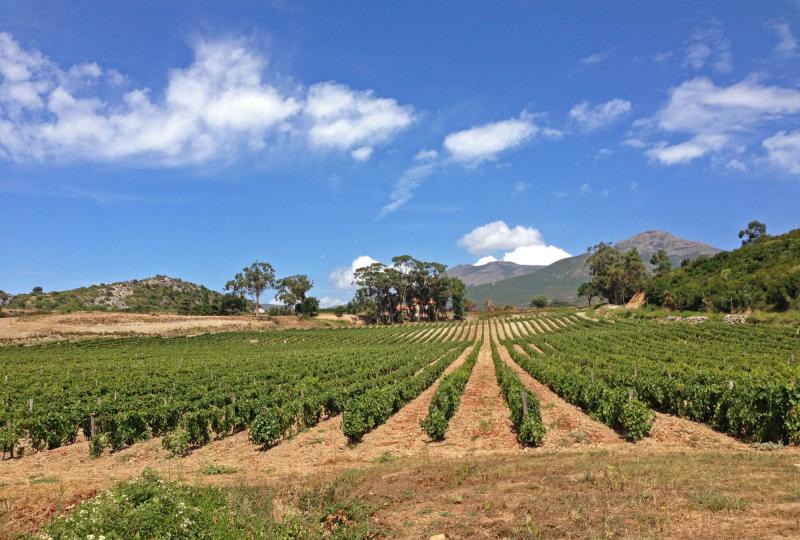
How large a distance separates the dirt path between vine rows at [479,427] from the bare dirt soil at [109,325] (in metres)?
83.0

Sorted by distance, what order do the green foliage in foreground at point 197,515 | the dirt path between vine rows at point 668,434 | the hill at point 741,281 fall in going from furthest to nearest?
1. the hill at point 741,281
2. the dirt path between vine rows at point 668,434
3. the green foliage in foreground at point 197,515

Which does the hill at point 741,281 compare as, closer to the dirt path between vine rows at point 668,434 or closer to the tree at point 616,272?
the tree at point 616,272

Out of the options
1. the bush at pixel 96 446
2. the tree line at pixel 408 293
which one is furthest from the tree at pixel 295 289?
the bush at pixel 96 446

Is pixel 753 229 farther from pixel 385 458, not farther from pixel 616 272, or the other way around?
pixel 385 458

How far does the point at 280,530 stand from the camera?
8742 millimetres

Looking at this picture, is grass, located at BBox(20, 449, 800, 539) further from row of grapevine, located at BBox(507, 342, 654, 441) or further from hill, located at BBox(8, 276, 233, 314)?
hill, located at BBox(8, 276, 233, 314)

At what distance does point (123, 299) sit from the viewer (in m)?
162

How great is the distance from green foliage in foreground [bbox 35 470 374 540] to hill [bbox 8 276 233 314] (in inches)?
5143

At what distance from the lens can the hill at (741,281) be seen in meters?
68.6

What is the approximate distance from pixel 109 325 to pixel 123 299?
82.5 metres

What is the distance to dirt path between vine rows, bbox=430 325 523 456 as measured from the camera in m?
15.9

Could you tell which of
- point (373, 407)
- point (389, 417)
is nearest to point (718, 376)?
point (389, 417)

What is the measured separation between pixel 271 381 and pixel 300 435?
14024 mm

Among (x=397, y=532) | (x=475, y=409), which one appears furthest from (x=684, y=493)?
(x=475, y=409)
